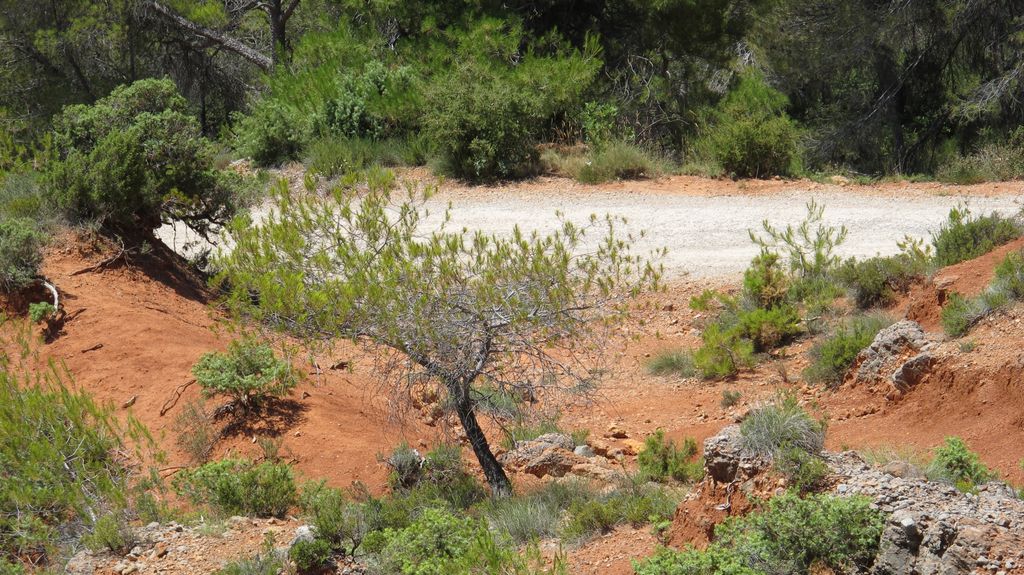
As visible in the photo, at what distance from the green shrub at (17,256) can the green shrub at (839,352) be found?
717 centimetres

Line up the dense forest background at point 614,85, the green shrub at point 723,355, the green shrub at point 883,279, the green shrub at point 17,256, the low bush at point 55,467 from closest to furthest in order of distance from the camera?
the low bush at point 55,467 < the green shrub at point 17,256 < the green shrub at point 723,355 < the green shrub at point 883,279 < the dense forest background at point 614,85

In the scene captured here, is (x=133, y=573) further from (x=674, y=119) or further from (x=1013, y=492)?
(x=674, y=119)

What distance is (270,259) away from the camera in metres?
6.97

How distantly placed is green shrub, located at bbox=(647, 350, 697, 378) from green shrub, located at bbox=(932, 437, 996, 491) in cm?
466

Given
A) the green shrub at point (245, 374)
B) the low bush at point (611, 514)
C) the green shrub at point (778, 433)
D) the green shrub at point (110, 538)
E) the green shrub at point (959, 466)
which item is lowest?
the green shrub at point (110, 538)

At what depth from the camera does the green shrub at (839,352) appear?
30.3ft

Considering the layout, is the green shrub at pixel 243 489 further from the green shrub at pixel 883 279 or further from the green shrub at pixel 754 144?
the green shrub at pixel 754 144

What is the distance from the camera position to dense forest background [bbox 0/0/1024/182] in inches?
660

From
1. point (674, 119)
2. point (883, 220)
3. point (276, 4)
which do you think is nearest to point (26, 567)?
point (883, 220)

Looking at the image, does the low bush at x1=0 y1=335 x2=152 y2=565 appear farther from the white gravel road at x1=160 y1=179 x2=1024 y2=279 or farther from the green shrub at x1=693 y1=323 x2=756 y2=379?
the white gravel road at x1=160 y1=179 x2=1024 y2=279

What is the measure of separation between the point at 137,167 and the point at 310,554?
633cm

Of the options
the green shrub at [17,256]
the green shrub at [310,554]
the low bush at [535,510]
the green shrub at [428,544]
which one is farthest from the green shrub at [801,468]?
the green shrub at [17,256]

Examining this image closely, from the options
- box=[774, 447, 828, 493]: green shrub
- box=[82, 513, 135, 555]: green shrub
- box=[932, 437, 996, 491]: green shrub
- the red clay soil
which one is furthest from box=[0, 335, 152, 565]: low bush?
box=[932, 437, 996, 491]: green shrub

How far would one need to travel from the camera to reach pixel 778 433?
5.68 meters
